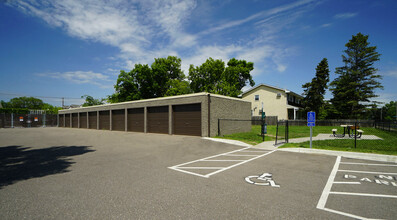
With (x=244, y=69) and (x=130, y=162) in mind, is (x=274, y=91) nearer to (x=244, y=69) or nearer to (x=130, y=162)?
(x=244, y=69)

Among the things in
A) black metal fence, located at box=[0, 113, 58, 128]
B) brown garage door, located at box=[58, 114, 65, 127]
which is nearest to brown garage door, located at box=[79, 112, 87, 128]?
brown garage door, located at box=[58, 114, 65, 127]

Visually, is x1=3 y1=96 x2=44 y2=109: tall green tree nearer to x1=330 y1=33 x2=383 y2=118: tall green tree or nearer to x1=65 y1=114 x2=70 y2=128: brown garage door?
x1=65 y1=114 x2=70 y2=128: brown garage door

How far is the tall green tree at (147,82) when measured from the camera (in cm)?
4497

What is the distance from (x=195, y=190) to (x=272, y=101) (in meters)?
36.2

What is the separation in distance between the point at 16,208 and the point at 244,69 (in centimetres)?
4132

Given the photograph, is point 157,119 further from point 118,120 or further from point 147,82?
point 147,82

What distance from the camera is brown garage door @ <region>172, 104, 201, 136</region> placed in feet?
53.3

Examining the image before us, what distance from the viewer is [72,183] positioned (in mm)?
4918

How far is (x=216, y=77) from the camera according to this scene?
39.2m

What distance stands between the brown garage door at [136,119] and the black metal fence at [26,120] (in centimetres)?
2774

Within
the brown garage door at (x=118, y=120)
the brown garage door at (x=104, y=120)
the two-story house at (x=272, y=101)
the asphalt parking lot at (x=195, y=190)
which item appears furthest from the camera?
the two-story house at (x=272, y=101)

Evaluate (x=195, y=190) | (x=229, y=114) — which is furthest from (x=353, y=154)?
(x=229, y=114)

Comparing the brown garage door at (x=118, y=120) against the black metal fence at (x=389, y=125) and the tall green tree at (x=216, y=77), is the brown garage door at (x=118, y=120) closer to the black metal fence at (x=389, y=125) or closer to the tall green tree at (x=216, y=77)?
the tall green tree at (x=216, y=77)

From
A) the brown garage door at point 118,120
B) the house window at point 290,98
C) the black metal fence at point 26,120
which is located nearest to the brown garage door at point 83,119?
the brown garage door at point 118,120
